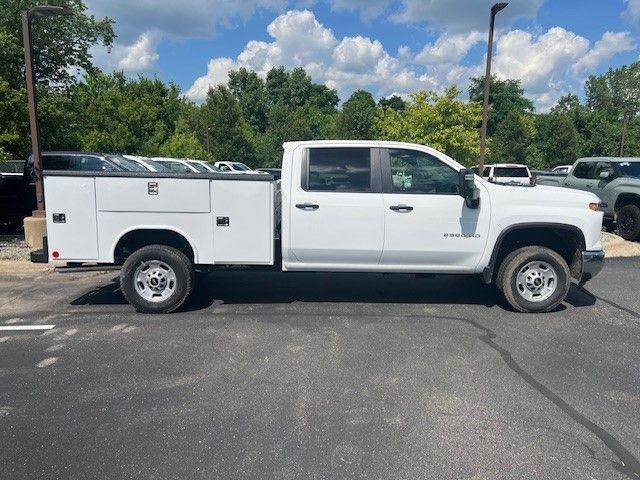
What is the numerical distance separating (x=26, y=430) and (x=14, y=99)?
36.6ft

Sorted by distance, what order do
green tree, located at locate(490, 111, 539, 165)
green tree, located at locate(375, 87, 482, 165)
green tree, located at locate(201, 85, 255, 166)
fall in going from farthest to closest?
green tree, located at locate(490, 111, 539, 165) → green tree, located at locate(201, 85, 255, 166) → green tree, located at locate(375, 87, 482, 165)

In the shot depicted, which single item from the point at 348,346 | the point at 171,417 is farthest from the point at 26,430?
the point at 348,346

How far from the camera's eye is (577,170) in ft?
45.1

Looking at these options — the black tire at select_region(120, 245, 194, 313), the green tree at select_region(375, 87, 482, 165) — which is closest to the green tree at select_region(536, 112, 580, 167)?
the green tree at select_region(375, 87, 482, 165)

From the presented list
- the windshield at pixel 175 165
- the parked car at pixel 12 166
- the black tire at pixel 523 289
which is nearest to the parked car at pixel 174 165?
the windshield at pixel 175 165

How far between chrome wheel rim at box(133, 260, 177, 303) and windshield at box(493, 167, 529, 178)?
16954 mm

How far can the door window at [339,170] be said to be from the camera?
599 centimetres

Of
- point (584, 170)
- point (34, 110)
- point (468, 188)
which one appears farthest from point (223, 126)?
point (468, 188)

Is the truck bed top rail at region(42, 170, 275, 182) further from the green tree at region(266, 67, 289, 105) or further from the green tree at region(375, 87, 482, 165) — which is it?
the green tree at region(266, 67, 289, 105)

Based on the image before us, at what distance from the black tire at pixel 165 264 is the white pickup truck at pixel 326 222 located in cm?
1

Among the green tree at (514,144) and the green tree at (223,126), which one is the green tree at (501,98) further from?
the green tree at (223,126)

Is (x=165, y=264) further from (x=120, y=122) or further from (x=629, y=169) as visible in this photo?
(x=120, y=122)

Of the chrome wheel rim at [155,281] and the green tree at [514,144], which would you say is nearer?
the chrome wheel rim at [155,281]

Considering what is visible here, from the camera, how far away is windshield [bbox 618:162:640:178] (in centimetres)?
1203
